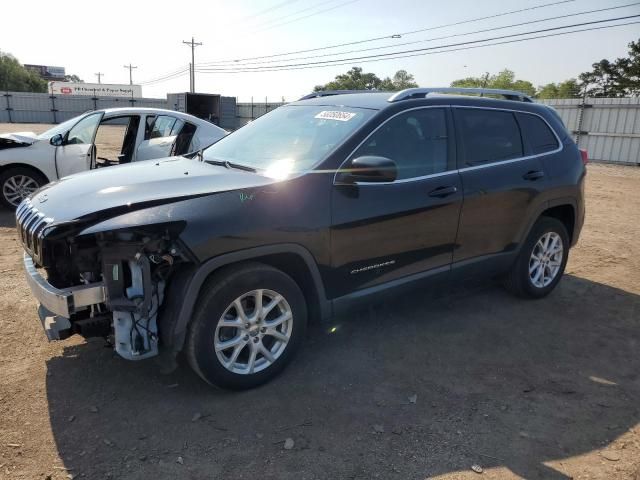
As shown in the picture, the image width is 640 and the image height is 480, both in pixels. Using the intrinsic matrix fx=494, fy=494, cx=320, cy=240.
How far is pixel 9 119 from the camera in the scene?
3731cm

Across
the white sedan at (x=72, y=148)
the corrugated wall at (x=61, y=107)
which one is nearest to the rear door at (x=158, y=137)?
the white sedan at (x=72, y=148)

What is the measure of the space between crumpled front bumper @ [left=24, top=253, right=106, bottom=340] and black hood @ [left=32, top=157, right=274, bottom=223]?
39 cm

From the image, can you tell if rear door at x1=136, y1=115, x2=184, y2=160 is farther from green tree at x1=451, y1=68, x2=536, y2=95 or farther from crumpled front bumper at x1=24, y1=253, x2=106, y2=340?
green tree at x1=451, y1=68, x2=536, y2=95

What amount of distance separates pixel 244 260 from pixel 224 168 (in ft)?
2.95

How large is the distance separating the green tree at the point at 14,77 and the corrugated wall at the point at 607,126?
269ft

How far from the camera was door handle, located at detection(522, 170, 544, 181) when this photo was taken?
4.44 metres

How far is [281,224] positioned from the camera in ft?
10.0

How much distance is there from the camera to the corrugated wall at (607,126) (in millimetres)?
17719

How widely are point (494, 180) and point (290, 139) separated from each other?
1.77 metres

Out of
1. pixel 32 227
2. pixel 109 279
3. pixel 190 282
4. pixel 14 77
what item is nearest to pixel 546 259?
pixel 190 282

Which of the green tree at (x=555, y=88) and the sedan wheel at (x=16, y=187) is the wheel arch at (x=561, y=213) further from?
the green tree at (x=555, y=88)

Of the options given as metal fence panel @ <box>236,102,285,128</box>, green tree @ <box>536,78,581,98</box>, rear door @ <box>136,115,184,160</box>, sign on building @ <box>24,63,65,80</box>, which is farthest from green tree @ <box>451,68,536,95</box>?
sign on building @ <box>24,63,65,80</box>

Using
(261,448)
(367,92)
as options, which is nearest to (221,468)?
(261,448)

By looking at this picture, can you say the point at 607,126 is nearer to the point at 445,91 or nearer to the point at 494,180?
the point at 494,180
